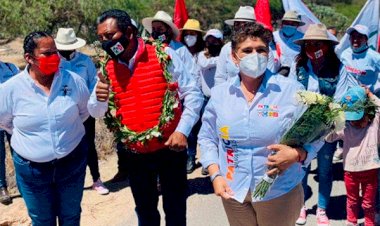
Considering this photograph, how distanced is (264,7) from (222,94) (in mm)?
4027

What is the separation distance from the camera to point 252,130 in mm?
3205

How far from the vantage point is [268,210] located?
11.0ft

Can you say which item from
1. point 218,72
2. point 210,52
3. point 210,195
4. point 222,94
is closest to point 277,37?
point 210,52

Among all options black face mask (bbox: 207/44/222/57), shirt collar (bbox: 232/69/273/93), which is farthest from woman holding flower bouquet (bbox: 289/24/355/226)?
black face mask (bbox: 207/44/222/57)

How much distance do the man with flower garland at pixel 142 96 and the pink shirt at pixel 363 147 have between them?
169 centimetres

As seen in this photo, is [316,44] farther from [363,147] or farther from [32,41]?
[32,41]

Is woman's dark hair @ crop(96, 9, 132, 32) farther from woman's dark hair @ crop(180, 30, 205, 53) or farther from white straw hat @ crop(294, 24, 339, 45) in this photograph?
woman's dark hair @ crop(180, 30, 205, 53)

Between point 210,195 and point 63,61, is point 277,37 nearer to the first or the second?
point 210,195

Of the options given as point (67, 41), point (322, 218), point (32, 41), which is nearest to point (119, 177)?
point (67, 41)

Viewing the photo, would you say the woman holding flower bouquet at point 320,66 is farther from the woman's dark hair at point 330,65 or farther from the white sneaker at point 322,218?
the white sneaker at point 322,218

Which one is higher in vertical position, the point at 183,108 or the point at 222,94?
the point at 222,94

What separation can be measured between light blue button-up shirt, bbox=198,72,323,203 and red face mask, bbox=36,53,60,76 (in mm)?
1348

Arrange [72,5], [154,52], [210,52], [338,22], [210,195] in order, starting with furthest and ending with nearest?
[338,22] < [72,5] < [210,52] < [210,195] < [154,52]

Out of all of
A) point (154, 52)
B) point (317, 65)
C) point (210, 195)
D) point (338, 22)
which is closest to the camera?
point (154, 52)
